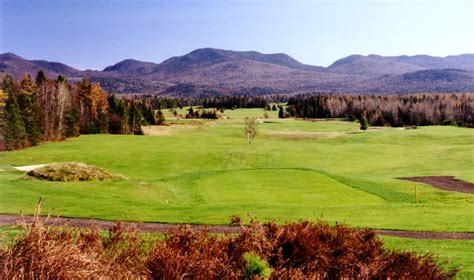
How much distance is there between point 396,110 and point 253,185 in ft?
416

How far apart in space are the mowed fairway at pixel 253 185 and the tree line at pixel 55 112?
302 inches

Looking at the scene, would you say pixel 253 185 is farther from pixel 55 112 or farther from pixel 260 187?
Answer: pixel 55 112

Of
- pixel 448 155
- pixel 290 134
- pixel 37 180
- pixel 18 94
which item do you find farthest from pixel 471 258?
pixel 290 134

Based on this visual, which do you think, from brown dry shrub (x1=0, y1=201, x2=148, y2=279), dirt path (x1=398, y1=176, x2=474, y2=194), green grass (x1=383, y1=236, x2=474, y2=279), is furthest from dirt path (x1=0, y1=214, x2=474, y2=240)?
dirt path (x1=398, y1=176, x2=474, y2=194)

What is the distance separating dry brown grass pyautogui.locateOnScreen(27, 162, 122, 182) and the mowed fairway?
1265 millimetres

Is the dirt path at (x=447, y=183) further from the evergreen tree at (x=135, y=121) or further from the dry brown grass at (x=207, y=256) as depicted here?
the evergreen tree at (x=135, y=121)

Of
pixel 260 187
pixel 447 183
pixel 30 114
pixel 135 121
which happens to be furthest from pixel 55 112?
pixel 447 183

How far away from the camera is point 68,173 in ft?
103

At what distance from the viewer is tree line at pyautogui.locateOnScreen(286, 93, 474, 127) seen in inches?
5842

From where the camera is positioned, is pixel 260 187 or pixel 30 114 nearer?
pixel 260 187

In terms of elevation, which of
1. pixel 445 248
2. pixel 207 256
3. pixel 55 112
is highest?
pixel 55 112

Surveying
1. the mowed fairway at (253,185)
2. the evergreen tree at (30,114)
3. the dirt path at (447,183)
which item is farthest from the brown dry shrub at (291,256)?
the evergreen tree at (30,114)

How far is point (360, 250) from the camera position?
9625 mm

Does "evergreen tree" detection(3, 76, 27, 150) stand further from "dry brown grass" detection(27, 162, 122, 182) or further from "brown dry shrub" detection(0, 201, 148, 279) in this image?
"brown dry shrub" detection(0, 201, 148, 279)
